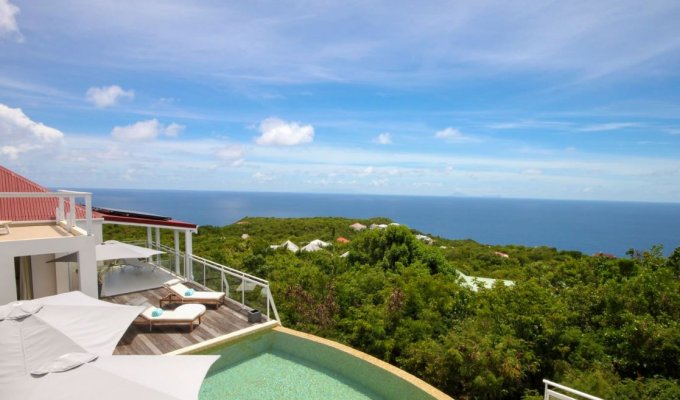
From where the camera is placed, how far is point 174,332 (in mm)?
7555

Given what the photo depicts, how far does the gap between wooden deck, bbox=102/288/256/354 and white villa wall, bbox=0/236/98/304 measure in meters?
1.33

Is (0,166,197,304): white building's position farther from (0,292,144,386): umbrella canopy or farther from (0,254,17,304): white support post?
(0,292,144,386): umbrella canopy

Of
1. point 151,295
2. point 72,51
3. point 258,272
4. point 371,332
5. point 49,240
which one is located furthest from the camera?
point 258,272

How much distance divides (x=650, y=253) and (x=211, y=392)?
45.6 ft

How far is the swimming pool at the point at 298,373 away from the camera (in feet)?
20.4

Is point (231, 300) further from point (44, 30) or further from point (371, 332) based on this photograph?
point (44, 30)

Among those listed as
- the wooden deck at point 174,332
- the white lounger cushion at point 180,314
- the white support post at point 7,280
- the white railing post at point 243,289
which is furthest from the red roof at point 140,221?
the white support post at point 7,280

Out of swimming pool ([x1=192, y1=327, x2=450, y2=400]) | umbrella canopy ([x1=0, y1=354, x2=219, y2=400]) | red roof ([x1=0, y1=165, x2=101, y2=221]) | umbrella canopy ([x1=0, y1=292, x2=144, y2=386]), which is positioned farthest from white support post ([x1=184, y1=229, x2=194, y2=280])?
umbrella canopy ([x1=0, y1=354, x2=219, y2=400])

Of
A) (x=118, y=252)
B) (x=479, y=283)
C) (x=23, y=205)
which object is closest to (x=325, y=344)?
(x=479, y=283)

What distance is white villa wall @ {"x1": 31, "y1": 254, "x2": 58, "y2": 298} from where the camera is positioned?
8.70m

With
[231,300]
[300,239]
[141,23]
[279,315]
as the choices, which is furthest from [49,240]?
[300,239]

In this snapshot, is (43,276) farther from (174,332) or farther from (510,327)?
(510,327)

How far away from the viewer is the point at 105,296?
370 inches

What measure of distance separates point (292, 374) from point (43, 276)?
21.8 feet
